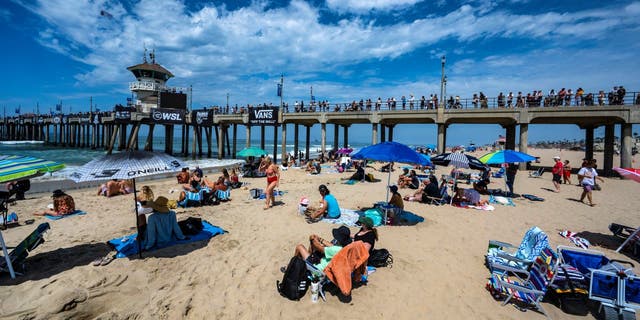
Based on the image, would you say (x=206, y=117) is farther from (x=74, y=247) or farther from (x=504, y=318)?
(x=504, y=318)

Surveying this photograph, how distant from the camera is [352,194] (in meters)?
10.9

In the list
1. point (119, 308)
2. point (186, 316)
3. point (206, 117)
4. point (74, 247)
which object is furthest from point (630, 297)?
point (206, 117)

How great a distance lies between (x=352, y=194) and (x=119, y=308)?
8.18 meters

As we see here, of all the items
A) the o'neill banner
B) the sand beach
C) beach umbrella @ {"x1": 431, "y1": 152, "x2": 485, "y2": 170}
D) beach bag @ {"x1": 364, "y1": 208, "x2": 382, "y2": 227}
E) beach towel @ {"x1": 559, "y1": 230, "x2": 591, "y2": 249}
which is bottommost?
the sand beach

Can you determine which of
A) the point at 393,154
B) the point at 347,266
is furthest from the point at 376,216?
the point at 347,266

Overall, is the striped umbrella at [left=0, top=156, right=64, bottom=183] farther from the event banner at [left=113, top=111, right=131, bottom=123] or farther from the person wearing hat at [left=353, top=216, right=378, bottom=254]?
the event banner at [left=113, top=111, right=131, bottom=123]

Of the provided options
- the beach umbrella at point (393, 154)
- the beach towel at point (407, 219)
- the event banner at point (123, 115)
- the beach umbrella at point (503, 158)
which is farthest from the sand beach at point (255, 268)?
the event banner at point (123, 115)

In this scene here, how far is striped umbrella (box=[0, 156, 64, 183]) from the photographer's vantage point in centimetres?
375

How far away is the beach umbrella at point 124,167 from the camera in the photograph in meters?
4.31

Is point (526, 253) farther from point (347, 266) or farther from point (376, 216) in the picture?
point (376, 216)

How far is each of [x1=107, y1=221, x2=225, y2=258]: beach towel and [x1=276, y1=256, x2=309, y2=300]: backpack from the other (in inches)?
111

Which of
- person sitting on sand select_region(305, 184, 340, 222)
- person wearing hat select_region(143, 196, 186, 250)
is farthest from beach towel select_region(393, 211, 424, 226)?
person wearing hat select_region(143, 196, 186, 250)

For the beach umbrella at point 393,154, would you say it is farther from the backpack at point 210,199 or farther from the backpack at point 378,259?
the backpack at point 210,199

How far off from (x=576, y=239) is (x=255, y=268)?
6617 millimetres
